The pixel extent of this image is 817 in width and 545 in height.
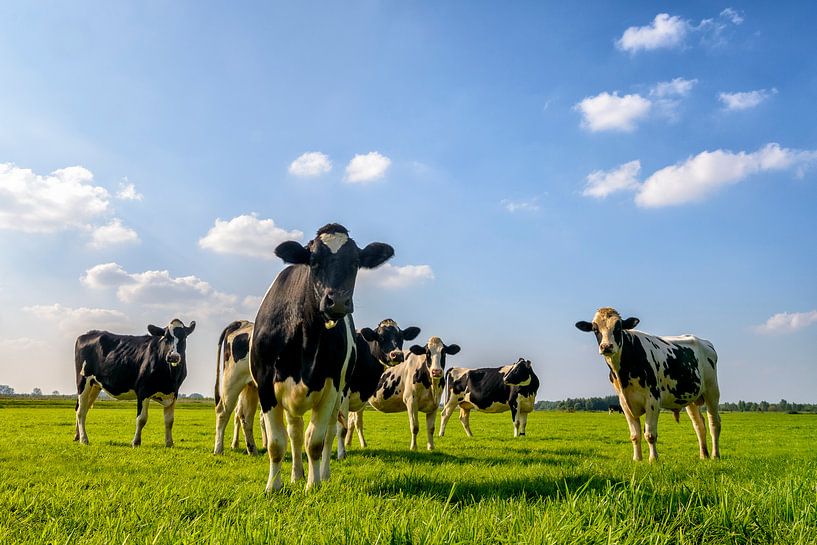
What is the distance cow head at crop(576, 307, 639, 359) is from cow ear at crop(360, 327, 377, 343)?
4.68 meters

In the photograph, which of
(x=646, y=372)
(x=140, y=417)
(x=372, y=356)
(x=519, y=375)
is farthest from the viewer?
(x=519, y=375)

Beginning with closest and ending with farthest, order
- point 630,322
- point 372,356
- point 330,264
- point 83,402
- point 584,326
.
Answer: point 330,264
point 630,322
point 584,326
point 372,356
point 83,402

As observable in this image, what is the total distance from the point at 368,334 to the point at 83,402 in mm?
9036

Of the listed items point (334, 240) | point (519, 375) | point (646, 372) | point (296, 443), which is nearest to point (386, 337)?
point (646, 372)

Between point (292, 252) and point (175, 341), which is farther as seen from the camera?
point (175, 341)

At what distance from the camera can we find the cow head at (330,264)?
6105 mm

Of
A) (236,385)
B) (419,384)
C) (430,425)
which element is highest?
(236,385)

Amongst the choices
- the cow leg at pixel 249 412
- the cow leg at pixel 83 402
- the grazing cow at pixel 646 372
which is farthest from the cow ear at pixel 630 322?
the cow leg at pixel 83 402

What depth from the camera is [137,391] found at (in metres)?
14.9

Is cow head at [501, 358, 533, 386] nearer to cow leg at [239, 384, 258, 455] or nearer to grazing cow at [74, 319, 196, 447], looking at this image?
grazing cow at [74, 319, 196, 447]

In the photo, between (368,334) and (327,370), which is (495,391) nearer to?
(368,334)

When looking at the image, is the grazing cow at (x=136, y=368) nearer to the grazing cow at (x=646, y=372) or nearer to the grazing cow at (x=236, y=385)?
the grazing cow at (x=236, y=385)

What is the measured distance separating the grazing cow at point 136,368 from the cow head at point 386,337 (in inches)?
209

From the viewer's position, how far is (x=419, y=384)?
15055 millimetres
